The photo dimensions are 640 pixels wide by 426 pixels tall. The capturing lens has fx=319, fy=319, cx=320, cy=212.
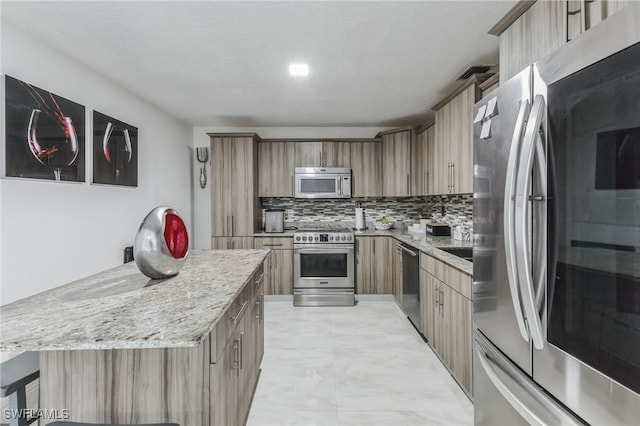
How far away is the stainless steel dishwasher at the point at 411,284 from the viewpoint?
3.19m

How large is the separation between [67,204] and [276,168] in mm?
2649

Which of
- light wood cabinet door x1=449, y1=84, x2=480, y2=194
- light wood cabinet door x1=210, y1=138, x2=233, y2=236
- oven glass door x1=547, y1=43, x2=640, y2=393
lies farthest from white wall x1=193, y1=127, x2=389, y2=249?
oven glass door x1=547, y1=43, x2=640, y2=393

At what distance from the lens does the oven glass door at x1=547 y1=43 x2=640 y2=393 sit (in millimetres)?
752

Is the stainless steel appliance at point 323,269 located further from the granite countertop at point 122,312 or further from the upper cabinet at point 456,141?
the granite countertop at point 122,312

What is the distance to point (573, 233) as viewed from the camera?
0.92 meters

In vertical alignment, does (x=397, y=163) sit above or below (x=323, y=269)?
above

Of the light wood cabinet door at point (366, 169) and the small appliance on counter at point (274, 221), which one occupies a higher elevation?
the light wood cabinet door at point (366, 169)

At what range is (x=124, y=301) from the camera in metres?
1.28

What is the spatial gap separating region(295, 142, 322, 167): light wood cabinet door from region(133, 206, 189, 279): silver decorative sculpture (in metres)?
3.18

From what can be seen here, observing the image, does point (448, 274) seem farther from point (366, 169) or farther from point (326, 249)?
point (366, 169)

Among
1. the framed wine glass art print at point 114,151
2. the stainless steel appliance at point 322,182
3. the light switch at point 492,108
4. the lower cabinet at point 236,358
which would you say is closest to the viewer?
the lower cabinet at point 236,358

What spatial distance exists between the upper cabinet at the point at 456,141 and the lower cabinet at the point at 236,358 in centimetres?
182

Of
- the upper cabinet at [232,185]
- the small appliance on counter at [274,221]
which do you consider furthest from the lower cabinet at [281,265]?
the upper cabinet at [232,185]

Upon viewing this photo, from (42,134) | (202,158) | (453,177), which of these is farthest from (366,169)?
(42,134)
